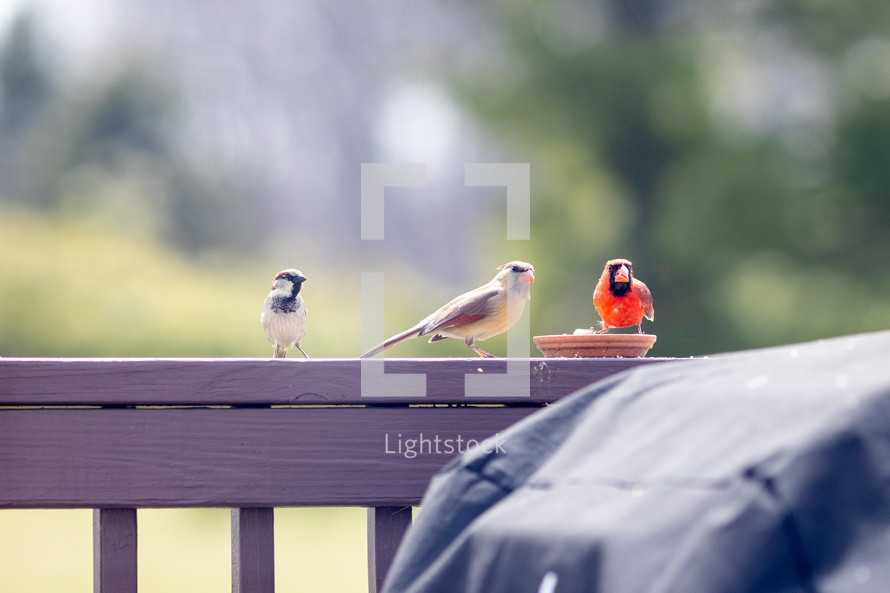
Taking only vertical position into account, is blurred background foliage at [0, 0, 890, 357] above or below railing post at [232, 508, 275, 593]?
above

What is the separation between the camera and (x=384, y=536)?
1.00 meters

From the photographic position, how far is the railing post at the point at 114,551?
3.18 ft

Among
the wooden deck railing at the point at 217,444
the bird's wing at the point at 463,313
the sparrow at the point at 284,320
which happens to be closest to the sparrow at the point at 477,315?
the bird's wing at the point at 463,313

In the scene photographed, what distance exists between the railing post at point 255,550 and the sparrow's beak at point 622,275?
704 mm

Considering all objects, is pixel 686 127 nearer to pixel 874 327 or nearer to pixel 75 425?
pixel 874 327

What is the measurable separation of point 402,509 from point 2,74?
14344mm

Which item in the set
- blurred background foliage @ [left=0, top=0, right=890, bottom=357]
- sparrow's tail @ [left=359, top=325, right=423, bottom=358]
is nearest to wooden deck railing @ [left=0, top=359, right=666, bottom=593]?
sparrow's tail @ [left=359, top=325, right=423, bottom=358]

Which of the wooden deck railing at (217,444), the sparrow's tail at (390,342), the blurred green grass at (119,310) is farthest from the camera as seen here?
the blurred green grass at (119,310)

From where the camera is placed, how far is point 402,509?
1.01 metres

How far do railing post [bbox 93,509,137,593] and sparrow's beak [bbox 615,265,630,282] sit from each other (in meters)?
0.83

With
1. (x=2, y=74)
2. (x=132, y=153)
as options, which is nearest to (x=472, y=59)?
(x=132, y=153)

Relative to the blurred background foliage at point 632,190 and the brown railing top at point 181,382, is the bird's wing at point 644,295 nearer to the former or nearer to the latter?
the brown railing top at point 181,382

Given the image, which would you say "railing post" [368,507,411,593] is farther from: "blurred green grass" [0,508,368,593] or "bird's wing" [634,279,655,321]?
"blurred green grass" [0,508,368,593]

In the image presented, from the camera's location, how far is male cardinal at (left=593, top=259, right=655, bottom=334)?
140 cm
